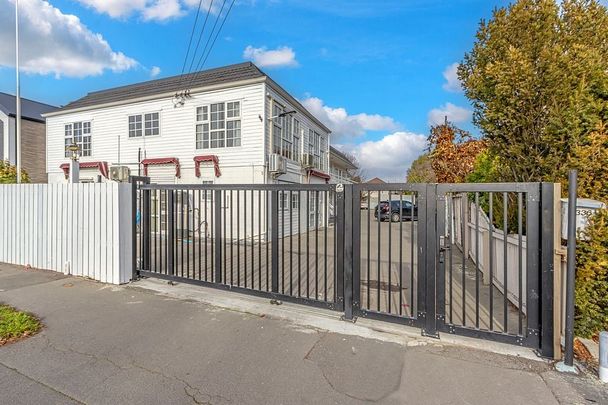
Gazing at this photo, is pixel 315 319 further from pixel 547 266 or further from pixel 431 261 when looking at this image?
pixel 547 266

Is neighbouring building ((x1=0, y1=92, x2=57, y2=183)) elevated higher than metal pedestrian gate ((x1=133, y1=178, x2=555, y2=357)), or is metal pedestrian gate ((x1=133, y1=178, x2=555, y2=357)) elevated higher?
neighbouring building ((x1=0, y1=92, x2=57, y2=183))

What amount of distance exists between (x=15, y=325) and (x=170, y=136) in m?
10.1

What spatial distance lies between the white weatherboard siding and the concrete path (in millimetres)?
8124

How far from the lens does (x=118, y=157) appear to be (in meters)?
14.0

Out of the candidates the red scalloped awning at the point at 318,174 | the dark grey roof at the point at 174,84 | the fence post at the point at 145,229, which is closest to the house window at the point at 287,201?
the red scalloped awning at the point at 318,174

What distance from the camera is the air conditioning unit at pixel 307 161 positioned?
598 inches

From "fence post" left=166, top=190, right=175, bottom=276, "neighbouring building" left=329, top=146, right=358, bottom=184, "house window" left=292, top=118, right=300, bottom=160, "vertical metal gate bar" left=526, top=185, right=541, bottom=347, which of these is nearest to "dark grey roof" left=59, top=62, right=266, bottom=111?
"house window" left=292, top=118, right=300, bottom=160

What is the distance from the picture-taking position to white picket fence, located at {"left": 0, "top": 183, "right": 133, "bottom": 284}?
590 cm

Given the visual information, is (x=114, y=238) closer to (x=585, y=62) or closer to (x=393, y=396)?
(x=393, y=396)

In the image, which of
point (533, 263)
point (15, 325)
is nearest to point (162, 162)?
point (15, 325)

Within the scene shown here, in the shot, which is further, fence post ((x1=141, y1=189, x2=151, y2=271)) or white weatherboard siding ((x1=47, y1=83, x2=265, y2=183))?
white weatherboard siding ((x1=47, y1=83, x2=265, y2=183))

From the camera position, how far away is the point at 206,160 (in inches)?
482

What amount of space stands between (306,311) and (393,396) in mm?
2033

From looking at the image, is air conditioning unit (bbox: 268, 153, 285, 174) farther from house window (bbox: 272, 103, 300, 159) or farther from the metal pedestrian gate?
the metal pedestrian gate
